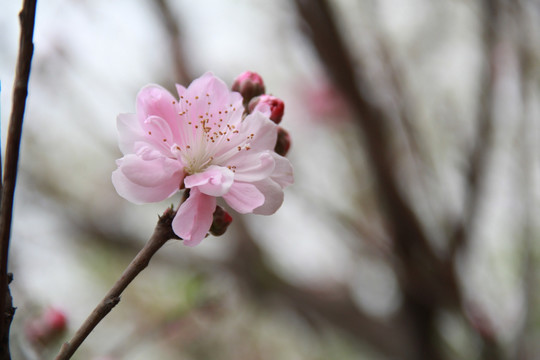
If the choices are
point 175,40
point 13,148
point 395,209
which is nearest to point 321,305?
point 395,209

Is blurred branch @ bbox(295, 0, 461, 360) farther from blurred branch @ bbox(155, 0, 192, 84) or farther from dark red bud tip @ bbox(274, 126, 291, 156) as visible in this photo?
dark red bud tip @ bbox(274, 126, 291, 156)

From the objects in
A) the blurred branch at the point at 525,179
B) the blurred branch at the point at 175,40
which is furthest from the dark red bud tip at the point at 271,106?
the blurred branch at the point at 175,40

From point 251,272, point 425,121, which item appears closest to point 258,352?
point 251,272

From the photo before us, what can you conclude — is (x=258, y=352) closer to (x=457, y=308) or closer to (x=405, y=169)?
(x=405, y=169)

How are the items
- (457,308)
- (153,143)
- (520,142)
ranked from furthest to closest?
1. (520,142)
2. (457,308)
3. (153,143)

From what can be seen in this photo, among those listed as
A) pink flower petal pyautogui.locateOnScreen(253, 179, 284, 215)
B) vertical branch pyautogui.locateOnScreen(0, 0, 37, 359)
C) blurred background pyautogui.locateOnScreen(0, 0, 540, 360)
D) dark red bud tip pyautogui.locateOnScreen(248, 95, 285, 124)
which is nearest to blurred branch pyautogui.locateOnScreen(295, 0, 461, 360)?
blurred background pyautogui.locateOnScreen(0, 0, 540, 360)

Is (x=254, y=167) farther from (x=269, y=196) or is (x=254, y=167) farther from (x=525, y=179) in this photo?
(x=525, y=179)
